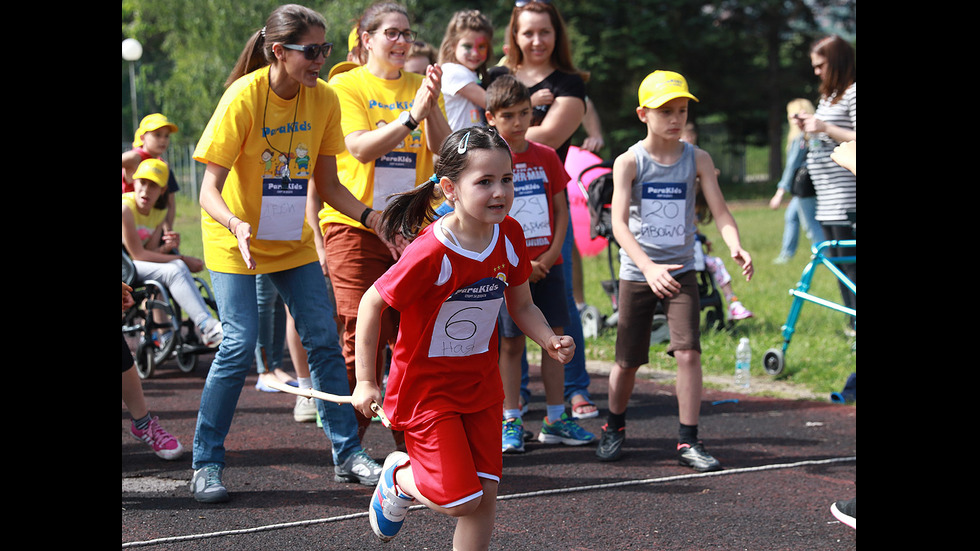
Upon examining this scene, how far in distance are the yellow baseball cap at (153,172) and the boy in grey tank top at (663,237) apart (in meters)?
4.16

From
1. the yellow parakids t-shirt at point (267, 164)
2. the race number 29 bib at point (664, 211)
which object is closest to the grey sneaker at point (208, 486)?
the yellow parakids t-shirt at point (267, 164)

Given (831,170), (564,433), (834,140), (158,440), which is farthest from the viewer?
(831,170)

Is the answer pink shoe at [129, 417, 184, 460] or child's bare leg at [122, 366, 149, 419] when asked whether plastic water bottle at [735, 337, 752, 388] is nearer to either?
pink shoe at [129, 417, 184, 460]

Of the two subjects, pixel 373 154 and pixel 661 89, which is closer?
pixel 373 154

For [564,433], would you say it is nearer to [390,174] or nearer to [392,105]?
[390,174]

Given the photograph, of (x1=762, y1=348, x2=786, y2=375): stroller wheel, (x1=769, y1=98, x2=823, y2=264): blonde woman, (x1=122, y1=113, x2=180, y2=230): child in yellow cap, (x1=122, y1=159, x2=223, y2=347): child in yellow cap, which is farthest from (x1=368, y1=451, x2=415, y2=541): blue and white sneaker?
(x1=122, y1=113, x2=180, y2=230): child in yellow cap

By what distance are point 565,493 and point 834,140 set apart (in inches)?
146

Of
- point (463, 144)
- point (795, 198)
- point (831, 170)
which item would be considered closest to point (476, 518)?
point (463, 144)

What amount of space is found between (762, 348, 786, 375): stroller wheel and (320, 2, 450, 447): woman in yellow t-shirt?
3.56 m

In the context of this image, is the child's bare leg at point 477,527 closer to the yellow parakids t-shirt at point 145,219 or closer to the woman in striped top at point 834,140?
the woman in striped top at point 834,140

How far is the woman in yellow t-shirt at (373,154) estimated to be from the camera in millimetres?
4855

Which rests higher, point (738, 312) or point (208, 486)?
point (738, 312)

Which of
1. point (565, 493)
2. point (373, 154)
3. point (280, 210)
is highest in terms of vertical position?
point (373, 154)

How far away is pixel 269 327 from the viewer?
260 inches
